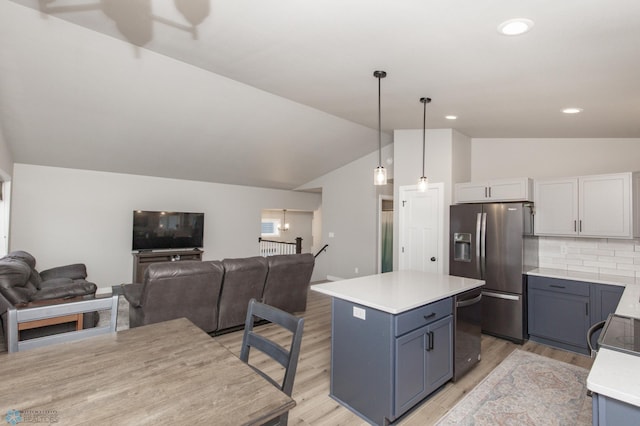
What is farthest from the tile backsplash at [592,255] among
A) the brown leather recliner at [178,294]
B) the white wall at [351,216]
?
the brown leather recliner at [178,294]

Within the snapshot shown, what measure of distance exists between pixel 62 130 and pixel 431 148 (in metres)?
5.33

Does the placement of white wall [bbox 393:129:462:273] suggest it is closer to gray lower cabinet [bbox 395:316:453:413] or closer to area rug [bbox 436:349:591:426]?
area rug [bbox 436:349:591:426]

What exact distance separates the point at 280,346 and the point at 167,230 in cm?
574

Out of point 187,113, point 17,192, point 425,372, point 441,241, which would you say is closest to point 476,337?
point 425,372

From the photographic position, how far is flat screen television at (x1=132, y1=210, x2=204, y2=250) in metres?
6.17

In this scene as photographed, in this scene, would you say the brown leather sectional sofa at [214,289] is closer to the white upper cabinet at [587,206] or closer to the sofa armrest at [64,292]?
the sofa armrest at [64,292]

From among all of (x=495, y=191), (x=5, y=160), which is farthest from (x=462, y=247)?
(x=5, y=160)

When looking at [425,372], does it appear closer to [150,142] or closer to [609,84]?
[609,84]

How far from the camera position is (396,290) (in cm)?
Result: 264

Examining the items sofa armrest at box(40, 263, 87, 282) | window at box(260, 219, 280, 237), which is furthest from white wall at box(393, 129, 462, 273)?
window at box(260, 219, 280, 237)

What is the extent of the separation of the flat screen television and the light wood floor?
3.38 metres

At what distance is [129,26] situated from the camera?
2.61 meters

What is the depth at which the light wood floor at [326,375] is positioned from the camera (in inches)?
92.4

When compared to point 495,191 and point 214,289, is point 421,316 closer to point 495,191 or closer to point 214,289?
point 214,289
